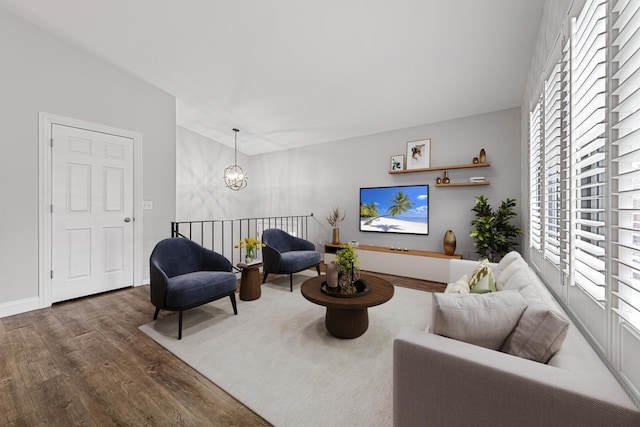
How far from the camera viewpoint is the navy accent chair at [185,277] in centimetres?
227

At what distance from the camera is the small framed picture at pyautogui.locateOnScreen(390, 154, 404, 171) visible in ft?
15.1

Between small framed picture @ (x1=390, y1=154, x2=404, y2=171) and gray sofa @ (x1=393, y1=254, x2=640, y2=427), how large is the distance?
144 inches

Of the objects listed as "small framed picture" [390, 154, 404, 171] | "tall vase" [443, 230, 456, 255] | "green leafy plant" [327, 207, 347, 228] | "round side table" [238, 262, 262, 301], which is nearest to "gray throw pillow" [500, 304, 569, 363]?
"round side table" [238, 262, 262, 301]

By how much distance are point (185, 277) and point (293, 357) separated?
1.32 m

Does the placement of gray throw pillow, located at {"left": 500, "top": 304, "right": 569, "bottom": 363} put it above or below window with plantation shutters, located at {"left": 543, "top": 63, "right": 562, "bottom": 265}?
below

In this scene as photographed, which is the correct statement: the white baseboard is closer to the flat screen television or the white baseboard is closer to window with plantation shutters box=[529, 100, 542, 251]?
the flat screen television

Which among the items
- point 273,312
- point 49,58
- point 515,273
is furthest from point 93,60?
point 515,273

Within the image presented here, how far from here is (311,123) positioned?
465cm

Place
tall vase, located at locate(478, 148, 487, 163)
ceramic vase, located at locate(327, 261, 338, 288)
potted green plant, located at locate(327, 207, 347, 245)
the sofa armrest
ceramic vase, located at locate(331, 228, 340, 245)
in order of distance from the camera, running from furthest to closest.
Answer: potted green plant, located at locate(327, 207, 347, 245)
ceramic vase, located at locate(331, 228, 340, 245)
tall vase, located at locate(478, 148, 487, 163)
ceramic vase, located at locate(327, 261, 338, 288)
the sofa armrest

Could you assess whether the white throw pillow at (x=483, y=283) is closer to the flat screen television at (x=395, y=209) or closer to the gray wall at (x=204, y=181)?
the flat screen television at (x=395, y=209)

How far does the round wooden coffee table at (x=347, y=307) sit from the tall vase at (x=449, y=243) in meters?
2.05

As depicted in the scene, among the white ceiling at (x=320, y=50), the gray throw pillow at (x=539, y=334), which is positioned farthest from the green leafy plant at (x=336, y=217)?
the gray throw pillow at (x=539, y=334)

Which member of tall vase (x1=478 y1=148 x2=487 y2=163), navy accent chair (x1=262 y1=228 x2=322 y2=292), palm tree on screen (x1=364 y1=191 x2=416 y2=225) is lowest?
navy accent chair (x1=262 y1=228 x2=322 y2=292)

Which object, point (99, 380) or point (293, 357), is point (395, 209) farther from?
point (99, 380)
